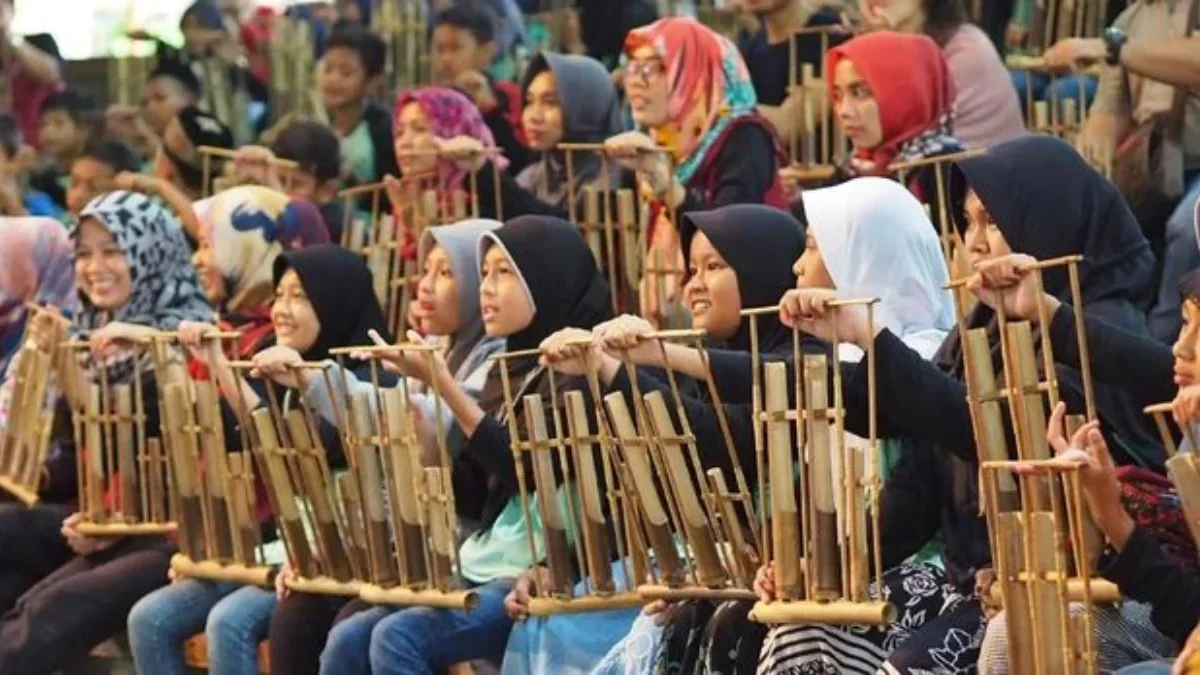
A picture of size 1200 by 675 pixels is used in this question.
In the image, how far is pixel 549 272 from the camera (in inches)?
254

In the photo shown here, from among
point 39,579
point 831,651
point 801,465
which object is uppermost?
point 801,465

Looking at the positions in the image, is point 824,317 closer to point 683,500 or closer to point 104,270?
point 683,500

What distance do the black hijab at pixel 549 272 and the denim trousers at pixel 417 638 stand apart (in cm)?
61

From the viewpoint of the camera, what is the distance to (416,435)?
242 inches

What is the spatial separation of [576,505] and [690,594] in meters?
0.50

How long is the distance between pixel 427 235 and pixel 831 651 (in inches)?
80.2

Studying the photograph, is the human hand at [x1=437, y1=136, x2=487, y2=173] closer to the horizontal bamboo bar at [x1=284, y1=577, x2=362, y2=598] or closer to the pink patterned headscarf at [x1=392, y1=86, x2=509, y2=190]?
the pink patterned headscarf at [x1=392, y1=86, x2=509, y2=190]

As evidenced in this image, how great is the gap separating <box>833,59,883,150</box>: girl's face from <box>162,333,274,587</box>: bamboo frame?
57.9 inches

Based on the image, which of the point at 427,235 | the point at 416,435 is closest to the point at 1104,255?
the point at 416,435

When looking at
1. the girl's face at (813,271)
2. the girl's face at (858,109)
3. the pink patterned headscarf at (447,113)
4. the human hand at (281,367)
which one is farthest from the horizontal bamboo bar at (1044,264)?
the pink patterned headscarf at (447,113)

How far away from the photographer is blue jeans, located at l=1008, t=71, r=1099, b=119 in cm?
789

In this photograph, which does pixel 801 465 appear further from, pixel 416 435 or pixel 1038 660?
pixel 416 435

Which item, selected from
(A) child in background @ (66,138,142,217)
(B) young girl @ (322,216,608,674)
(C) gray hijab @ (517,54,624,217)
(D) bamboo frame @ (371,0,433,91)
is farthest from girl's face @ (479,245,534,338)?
(D) bamboo frame @ (371,0,433,91)

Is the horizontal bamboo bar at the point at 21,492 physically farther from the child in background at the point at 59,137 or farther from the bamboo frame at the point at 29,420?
the child in background at the point at 59,137
